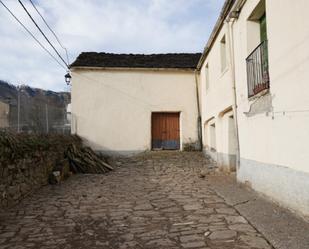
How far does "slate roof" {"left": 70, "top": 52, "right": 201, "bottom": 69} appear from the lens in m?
14.7

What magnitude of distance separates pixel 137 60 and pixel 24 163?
30.4 feet

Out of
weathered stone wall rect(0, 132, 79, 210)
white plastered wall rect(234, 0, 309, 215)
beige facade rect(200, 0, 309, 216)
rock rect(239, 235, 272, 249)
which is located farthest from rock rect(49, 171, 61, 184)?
rock rect(239, 235, 272, 249)

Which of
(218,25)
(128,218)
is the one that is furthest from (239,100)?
(128,218)

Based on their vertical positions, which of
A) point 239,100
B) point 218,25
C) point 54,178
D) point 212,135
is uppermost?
point 218,25

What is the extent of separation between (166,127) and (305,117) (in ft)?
34.7

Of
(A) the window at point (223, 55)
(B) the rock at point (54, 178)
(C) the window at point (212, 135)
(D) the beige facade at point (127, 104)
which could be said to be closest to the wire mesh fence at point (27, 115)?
(B) the rock at point (54, 178)

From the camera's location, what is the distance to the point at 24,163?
734 centimetres

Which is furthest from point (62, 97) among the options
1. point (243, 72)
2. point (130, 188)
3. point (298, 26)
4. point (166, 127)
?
point (298, 26)

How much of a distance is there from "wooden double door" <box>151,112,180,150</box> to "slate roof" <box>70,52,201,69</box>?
2.43m

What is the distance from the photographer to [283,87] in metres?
5.18

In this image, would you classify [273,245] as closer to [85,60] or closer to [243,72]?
[243,72]

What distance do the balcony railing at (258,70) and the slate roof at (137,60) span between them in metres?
7.90

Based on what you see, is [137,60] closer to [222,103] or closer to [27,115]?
[222,103]

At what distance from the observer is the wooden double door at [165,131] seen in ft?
48.5
